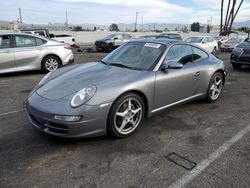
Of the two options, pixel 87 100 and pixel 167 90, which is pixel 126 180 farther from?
pixel 167 90

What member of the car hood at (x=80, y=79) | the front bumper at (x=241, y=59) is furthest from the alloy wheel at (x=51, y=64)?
the front bumper at (x=241, y=59)

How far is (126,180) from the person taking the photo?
8.94ft

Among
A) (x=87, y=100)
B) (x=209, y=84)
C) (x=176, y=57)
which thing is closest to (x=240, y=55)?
(x=209, y=84)

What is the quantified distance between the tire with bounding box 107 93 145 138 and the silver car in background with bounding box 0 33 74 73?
564cm

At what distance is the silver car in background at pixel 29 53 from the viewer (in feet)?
25.9

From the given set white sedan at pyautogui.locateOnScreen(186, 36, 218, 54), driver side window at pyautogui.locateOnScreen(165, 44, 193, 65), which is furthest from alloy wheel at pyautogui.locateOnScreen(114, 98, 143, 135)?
white sedan at pyautogui.locateOnScreen(186, 36, 218, 54)

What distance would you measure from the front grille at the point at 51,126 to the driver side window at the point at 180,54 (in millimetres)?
2053

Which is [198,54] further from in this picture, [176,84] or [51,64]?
[51,64]

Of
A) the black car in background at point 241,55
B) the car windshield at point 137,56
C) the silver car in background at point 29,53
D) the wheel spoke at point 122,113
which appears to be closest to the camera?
the wheel spoke at point 122,113

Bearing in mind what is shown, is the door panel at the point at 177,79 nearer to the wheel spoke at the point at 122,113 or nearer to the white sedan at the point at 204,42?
the wheel spoke at the point at 122,113

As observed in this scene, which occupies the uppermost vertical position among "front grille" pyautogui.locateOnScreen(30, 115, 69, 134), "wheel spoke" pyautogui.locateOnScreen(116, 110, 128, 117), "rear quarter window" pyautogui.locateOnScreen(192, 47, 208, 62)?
"rear quarter window" pyautogui.locateOnScreen(192, 47, 208, 62)

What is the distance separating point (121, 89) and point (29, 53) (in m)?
5.72

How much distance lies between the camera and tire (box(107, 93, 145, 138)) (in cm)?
344

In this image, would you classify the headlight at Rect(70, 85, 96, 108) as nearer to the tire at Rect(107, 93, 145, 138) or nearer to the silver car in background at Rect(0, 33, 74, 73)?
the tire at Rect(107, 93, 145, 138)
